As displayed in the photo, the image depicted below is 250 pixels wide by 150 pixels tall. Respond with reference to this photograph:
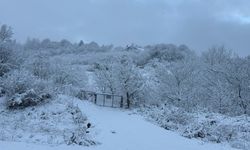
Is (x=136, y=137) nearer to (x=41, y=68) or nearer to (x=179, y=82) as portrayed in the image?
(x=41, y=68)

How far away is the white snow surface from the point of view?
47.7 ft

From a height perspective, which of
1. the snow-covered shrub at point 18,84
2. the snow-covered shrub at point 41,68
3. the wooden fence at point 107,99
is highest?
the snow-covered shrub at point 41,68

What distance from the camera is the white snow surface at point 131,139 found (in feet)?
47.7

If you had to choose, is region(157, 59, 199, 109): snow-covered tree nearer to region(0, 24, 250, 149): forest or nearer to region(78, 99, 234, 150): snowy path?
region(0, 24, 250, 149): forest

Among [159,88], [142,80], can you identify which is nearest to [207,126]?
[142,80]

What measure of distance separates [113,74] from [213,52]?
25745 mm

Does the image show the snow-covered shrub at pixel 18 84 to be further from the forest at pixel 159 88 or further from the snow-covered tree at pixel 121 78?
the snow-covered tree at pixel 121 78

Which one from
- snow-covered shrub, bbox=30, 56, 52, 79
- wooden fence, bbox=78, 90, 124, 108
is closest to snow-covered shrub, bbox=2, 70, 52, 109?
wooden fence, bbox=78, 90, 124, 108

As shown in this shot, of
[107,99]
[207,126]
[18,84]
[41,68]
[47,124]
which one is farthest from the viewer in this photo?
[41,68]

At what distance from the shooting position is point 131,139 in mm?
16688

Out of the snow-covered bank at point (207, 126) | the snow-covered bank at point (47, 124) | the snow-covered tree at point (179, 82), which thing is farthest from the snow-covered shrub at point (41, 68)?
the snow-covered bank at point (207, 126)

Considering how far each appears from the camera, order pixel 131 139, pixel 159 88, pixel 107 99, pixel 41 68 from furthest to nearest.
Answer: pixel 159 88 < pixel 41 68 < pixel 107 99 < pixel 131 139

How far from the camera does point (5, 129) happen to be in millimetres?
18156

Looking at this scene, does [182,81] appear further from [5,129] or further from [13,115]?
[5,129]
